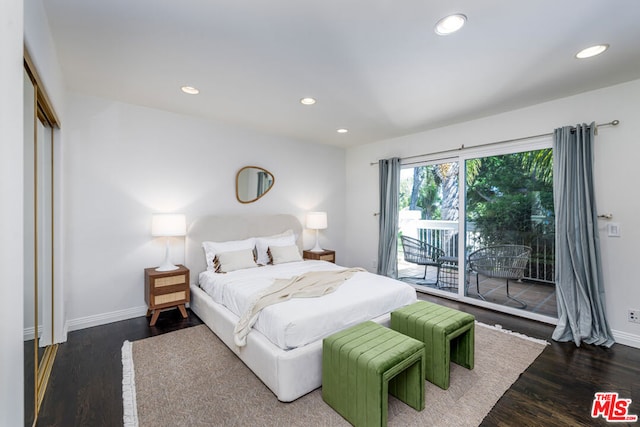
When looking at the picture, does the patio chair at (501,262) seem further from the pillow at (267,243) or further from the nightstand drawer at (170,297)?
the nightstand drawer at (170,297)

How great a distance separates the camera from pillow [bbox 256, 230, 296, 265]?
4.06m

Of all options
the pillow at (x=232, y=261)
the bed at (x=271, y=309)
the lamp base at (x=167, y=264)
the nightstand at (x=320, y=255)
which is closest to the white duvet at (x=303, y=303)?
the bed at (x=271, y=309)

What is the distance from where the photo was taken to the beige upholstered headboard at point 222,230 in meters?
3.71

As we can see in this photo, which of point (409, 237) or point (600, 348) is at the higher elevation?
point (409, 237)

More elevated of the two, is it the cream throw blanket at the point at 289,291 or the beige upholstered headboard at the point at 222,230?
the beige upholstered headboard at the point at 222,230

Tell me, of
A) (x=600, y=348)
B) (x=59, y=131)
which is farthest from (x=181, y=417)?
(x=600, y=348)

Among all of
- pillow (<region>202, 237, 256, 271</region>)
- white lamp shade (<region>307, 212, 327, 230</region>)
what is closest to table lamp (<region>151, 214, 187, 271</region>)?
pillow (<region>202, 237, 256, 271</region>)

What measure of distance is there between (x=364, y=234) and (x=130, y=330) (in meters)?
3.69

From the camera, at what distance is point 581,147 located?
2896 mm

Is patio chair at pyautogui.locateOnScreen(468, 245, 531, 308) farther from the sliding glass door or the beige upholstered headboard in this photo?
the beige upholstered headboard

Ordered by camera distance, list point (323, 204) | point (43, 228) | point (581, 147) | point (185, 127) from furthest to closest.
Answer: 1. point (323, 204)
2. point (185, 127)
3. point (581, 147)
4. point (43, 228)

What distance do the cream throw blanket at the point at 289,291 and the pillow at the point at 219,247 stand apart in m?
1.09

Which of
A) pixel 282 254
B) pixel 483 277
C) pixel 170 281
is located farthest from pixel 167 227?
pixel 483 277

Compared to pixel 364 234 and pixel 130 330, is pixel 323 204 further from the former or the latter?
pixel 130 330
